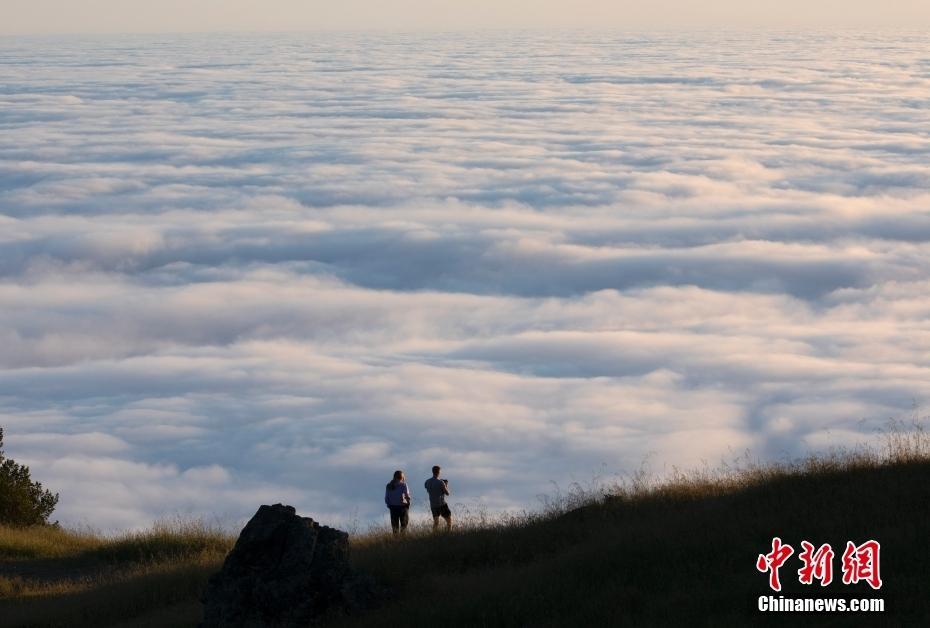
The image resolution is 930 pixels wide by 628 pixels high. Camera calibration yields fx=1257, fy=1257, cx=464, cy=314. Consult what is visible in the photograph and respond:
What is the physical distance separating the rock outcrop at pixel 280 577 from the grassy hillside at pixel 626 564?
1.10ft

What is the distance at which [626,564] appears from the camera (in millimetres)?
11953

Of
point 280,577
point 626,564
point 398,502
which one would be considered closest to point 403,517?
point 398,502

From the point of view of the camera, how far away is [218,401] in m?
110

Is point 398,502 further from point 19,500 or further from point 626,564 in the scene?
point 19,500

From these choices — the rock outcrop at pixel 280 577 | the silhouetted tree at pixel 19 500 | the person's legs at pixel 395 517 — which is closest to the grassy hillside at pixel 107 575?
the rock outcrop at pixel 280 577

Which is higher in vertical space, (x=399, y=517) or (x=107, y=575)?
(x=399, y=517)

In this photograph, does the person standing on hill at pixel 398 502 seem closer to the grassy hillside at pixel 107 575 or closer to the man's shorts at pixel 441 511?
the man's shorts at pixel 441 511

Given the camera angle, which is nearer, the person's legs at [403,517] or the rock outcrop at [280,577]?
the rock outcrop at [280,577]

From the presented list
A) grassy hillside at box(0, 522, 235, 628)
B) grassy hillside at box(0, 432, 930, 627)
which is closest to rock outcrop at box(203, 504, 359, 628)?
grassy hillside at box(0, 432, 930, 627)

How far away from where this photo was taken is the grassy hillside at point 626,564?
10.8 meters

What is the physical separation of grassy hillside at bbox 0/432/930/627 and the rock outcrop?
1.10 feet

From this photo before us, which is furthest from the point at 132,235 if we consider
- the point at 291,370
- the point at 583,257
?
the point at 291,370

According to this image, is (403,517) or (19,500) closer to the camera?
(403,517)

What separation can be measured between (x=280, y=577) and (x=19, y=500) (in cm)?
1039
